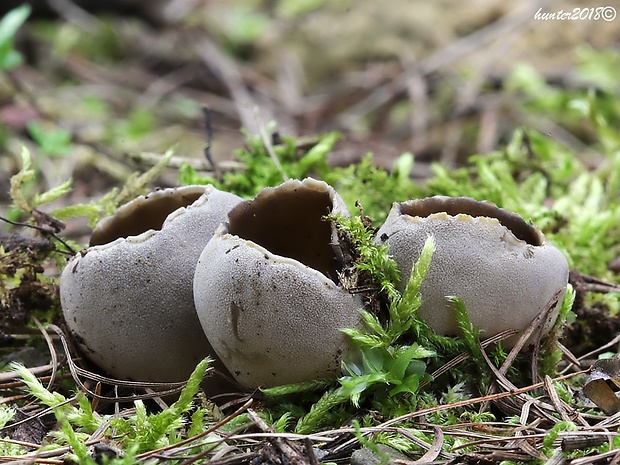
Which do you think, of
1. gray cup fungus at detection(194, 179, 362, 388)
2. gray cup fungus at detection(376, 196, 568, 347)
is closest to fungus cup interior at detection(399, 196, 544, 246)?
gray cup fungus at detection(376, 196, 568, 347)

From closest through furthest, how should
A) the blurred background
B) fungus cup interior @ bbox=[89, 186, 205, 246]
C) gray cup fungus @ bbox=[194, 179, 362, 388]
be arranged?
gray cup fungus @ bbox=[194, 179, 362, 388] → fungus cup interior @ bbox=[89, 186, 205, 246] → the blurred background

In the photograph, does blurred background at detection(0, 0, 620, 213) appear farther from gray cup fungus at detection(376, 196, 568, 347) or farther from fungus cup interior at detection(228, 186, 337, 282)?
gray cup fungus at detection(376, 196, 568, 347)

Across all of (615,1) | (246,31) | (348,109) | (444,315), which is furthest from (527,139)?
(246,31)

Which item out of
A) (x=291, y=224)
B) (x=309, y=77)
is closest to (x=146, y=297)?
(x=291, y=224)

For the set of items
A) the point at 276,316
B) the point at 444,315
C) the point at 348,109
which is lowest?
the point at 348,109

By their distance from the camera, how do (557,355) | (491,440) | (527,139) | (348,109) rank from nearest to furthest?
(491,440)
(557,355)
(527,139)
(348,109)

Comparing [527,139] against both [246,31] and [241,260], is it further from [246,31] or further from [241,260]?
[246,31]
